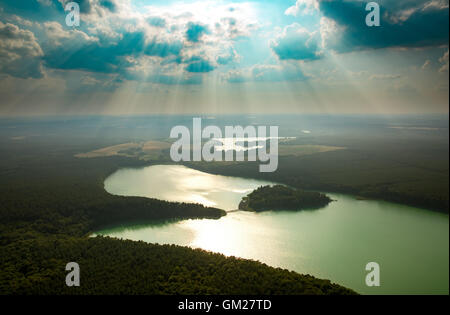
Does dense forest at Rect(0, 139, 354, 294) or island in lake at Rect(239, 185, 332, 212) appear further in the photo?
island in lake at Rect(239, 185, 332, 212)

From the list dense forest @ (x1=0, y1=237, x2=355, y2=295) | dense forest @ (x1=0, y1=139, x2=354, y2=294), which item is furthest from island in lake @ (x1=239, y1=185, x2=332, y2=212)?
dense forest @ (x1=0, y1=237, x2=355, y2=295)

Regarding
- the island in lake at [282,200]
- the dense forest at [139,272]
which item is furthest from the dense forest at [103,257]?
the island in lake at [282,200]

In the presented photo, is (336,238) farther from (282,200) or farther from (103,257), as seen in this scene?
(103,257)

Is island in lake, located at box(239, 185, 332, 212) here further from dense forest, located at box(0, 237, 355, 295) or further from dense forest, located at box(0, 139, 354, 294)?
dense forest, located at box(0, 237, 355, 295)

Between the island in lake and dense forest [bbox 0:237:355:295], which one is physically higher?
the island in lake

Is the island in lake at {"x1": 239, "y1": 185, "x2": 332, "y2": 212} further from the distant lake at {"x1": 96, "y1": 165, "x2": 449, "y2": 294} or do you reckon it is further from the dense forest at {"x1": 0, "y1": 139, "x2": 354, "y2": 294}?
the dense forest at {"x1": 0, "y1": 139, "x2": 354, "y2": 294}

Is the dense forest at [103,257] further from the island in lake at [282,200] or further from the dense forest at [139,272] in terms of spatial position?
the island in lake at [282,200]

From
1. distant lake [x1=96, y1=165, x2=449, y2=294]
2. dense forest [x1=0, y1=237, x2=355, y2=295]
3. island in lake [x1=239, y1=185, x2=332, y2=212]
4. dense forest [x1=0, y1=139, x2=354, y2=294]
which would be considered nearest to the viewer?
distant lake [x1=96, y1=165, x2=449, y2=294]

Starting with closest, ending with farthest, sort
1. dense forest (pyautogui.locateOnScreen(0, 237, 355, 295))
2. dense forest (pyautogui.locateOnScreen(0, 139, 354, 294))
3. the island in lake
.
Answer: dense forest (pyautogui.locateOnScreen(0, 237, 355, 295))
dense forest (pyautogui.locateOnScreen(0, 139, 354, 294))
the island in lake
